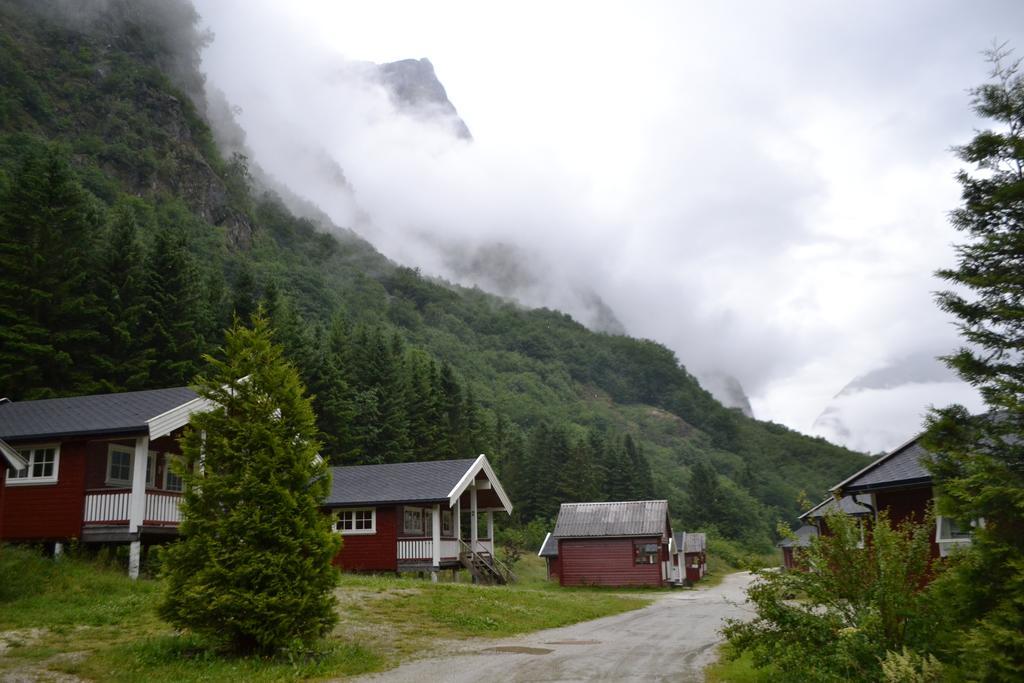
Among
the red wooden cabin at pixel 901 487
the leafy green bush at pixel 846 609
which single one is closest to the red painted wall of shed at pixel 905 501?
the red wooden cabin at pixel 901 487

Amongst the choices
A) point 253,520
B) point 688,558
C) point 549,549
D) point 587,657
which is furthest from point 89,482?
point 688,558

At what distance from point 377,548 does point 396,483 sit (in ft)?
9.07

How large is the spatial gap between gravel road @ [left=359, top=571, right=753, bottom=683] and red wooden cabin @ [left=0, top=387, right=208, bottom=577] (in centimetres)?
1032

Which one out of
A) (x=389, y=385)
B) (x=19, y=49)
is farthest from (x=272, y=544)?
(x=19, y=49)

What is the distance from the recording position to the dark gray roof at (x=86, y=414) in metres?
21.5

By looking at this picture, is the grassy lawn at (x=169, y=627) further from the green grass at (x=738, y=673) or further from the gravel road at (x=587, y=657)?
the green grass at (x=738, y=673)

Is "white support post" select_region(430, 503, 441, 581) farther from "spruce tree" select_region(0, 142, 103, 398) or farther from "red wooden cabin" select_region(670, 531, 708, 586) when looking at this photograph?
"red wooden cabin" select_region(670, 531, 708, 586)

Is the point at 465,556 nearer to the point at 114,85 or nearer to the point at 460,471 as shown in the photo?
the point at 460,471

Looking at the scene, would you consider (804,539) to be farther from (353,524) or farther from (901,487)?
(901,487)

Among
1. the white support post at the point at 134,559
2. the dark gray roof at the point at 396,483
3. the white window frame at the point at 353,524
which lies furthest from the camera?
the white window frame at the point at 353,524

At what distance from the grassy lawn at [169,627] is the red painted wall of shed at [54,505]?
52.4 inches

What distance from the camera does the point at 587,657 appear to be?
1557 cm

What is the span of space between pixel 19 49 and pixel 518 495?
250 feet

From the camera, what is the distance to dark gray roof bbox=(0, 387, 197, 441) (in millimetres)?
21516
